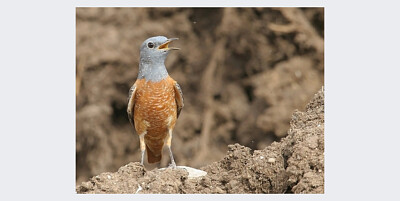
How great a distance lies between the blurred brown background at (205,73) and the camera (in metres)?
9.96

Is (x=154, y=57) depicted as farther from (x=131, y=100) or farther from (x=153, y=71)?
(x=131, y=100)

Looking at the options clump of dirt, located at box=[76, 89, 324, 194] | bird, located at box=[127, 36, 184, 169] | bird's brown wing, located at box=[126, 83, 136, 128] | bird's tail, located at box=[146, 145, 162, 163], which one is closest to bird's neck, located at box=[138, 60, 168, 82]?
bird, located at box=[127, 36, 184, 169]

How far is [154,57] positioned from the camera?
686 cm

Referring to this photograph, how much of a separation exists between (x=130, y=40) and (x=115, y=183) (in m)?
4.79

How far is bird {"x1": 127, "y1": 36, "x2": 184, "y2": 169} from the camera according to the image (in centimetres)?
688

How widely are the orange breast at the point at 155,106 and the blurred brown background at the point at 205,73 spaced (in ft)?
9.99

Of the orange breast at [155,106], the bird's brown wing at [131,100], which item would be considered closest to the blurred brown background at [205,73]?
the bird's brown wing at [131,100]

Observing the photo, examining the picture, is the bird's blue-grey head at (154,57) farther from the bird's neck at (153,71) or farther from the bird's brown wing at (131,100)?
the bird's brown wing at (131,100)

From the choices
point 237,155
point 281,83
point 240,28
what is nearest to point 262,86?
point 281,83

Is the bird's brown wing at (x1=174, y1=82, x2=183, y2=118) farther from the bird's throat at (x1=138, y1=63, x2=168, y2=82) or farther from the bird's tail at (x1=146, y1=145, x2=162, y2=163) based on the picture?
the bird's tail at (x1=146, y1=145, x2=162, y2=163)

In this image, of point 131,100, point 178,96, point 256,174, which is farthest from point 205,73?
point 256,174

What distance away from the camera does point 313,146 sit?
212 inches

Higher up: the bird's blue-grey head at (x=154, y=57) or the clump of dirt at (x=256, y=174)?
the bird's blue-grey head at (x=154, y=57)

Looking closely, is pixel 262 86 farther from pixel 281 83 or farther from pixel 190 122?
pixel 190 122
